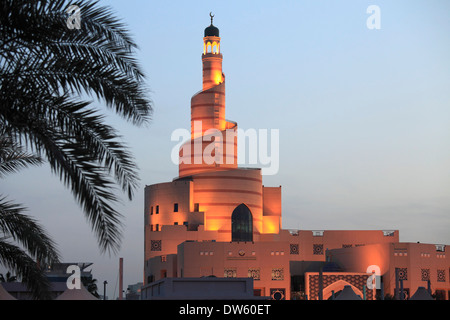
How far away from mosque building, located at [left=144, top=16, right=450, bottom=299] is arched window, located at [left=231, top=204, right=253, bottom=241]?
0.27 feet

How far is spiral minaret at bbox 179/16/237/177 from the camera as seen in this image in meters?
69.6

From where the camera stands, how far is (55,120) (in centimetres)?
1279

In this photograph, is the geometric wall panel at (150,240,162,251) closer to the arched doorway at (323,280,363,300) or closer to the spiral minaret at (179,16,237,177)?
the spiral minaret at (179,16,237,177)

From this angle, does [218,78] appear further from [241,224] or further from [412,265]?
[412,265]

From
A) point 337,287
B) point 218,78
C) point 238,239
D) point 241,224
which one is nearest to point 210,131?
point 218,78

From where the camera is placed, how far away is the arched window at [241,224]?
6769cm

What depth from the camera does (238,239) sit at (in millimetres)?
67438

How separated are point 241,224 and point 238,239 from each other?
1376 mm

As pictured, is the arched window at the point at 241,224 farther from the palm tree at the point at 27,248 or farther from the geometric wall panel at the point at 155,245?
the palm tree at the point at 27,248

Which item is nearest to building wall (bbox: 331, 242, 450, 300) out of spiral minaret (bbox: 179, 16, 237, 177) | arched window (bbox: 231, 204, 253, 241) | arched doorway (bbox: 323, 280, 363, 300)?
arched doorway (bbox: 323, 280, 363, 300)

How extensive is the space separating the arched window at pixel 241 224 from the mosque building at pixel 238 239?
0.27 feet

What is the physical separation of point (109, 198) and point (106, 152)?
42.8 inches
